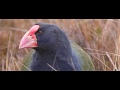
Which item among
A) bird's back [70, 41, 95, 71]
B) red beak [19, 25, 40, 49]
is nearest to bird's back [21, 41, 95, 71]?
bird's back [70, 41, 95, 71]

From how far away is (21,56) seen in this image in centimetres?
520

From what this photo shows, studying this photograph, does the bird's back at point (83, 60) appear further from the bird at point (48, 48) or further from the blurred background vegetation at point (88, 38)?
the bird at point (48, 48)

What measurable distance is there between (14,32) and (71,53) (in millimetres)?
2246

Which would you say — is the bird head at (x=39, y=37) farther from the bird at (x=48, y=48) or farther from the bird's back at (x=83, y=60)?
the bird's back at (x=83, y=60)

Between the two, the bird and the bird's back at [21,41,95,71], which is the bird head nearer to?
the bird

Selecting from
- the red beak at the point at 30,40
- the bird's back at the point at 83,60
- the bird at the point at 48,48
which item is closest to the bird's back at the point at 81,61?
the bird's back at the point at 83,60

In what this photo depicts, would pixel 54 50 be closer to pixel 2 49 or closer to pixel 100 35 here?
pixel 100 35

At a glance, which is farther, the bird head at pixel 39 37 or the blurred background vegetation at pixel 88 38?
the blurred background vegetation at pixel 88 38

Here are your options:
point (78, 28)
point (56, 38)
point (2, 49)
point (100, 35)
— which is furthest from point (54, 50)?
point (2, 49)

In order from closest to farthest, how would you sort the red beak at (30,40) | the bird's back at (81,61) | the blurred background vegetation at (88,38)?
the red beak at (30,40) < the bird's back at (81,61) < the blurred background vegetation at (88,38)

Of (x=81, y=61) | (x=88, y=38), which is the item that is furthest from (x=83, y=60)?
(x=88, y=38)

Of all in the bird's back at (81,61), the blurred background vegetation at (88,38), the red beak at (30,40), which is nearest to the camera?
the red beak at (30,40)

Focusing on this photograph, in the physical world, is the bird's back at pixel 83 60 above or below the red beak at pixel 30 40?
below

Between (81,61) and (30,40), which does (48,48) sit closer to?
(30,40)
